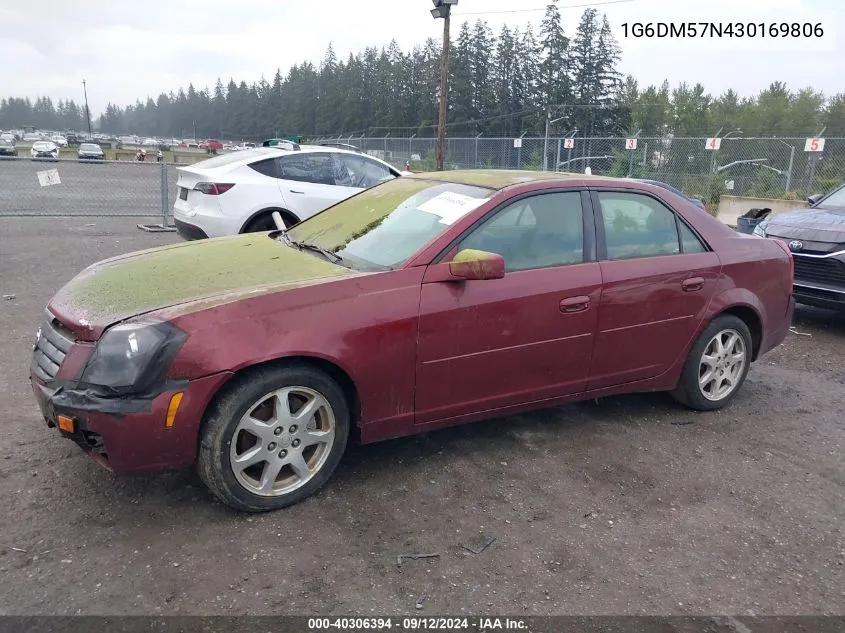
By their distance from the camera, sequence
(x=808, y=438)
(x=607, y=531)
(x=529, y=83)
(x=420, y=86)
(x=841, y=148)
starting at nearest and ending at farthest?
(x=607, y=531) < (x=808, y=438) < (x=841, y=148) < (x=529, y=83) < (x=420, y=86)

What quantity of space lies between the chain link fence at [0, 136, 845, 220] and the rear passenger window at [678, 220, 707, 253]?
10096 mm

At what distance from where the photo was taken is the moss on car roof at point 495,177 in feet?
13.3

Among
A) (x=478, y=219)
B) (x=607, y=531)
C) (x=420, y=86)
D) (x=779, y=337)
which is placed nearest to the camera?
(x=607, y=531)

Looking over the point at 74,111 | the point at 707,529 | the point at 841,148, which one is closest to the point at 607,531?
the point at 707,529

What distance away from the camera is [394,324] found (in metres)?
3.35

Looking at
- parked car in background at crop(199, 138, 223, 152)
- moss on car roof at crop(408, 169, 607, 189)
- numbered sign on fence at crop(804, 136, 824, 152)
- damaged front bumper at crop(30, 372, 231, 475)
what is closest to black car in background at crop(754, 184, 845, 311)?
moss on car roof at crop(408, 169, 607, 189)

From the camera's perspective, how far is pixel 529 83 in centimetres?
5972

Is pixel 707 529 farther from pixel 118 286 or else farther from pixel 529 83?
pixel 529 83

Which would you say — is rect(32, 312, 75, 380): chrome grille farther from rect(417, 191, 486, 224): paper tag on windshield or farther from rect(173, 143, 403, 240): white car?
rect(173, 143, 403, 240): white car

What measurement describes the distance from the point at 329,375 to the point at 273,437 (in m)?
0.39

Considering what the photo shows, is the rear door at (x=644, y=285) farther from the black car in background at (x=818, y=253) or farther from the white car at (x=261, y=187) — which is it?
the white car at (x=261, y=187)

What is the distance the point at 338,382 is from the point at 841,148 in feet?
69.0

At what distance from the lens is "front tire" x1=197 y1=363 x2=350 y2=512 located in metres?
3.03

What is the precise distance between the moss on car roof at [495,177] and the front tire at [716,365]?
4.33ft
